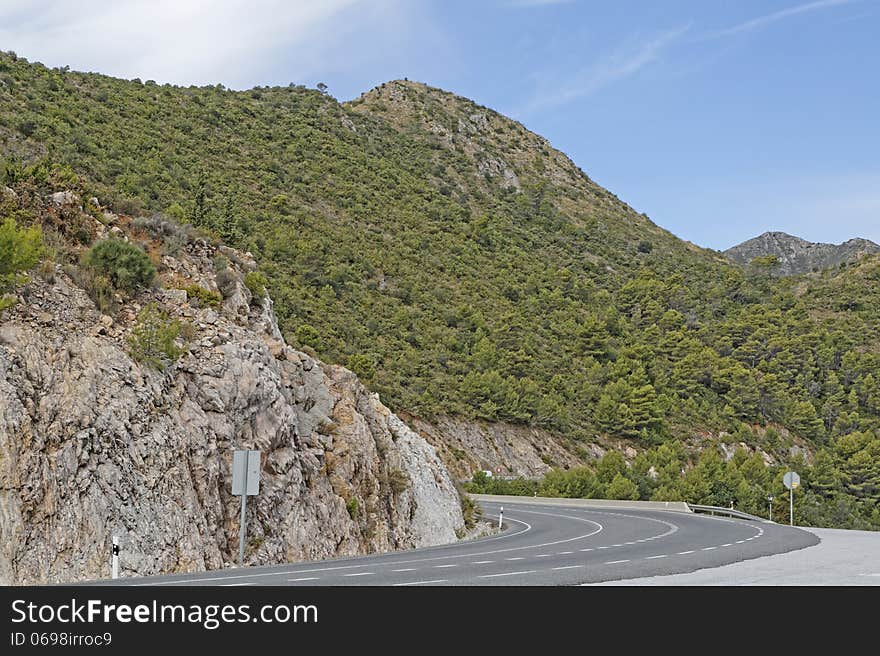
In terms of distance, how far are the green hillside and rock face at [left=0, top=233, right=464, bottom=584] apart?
15.1 meters

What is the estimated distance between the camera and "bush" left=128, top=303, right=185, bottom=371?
20469 millimetres

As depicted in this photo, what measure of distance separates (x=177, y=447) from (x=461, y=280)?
2432 inches

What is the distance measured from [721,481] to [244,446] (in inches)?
1469

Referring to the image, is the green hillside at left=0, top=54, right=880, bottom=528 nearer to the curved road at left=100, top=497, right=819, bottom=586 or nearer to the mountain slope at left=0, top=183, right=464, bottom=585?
the mountain slope at left=0, top=183, right=464, bottom=585

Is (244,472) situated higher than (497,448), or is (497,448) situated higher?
(244,472)

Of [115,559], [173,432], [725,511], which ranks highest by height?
[173,432]

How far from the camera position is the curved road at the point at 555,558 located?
12.3 metres

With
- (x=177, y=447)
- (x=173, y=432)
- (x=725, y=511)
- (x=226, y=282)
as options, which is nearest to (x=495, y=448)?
(x=725, y=511)

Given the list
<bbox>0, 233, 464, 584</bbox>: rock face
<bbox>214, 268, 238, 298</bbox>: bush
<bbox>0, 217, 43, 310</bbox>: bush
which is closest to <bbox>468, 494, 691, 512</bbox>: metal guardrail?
<bbox>0, 233, 464, 584</bbox>: rock face

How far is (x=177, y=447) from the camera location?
62.8 ft

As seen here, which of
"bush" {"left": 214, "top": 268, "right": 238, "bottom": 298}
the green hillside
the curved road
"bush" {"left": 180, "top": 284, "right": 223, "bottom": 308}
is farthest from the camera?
the green hillside

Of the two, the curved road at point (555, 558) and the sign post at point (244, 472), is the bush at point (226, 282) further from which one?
the curved road at point (555, 558)

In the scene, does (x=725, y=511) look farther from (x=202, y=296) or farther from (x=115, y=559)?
(x=115, y=559)

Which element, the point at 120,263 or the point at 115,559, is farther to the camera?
the point at 120,263
